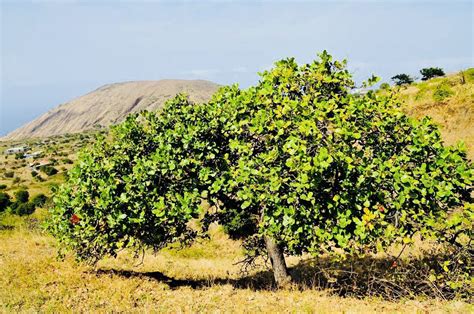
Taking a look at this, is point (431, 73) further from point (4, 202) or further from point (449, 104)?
point (4, 202)

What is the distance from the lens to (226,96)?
12.9m

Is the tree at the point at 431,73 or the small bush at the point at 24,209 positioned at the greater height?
the tree at the point at 431,73

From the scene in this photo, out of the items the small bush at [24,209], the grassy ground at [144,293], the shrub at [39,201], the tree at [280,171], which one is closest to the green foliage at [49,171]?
the shrub at [39,201]

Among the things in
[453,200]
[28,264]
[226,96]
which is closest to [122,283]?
[28,264]

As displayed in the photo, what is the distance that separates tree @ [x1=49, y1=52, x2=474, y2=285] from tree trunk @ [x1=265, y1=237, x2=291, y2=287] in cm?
8

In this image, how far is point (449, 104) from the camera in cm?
3991

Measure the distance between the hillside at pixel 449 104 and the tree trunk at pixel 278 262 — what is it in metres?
23.8

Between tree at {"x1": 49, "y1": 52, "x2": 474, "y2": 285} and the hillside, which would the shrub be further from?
the hillside

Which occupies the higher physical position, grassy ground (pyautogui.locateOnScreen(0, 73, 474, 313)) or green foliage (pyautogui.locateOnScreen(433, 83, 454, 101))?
green foliage (pyautogui.locateOnScreen(433, 83, 454, 101))

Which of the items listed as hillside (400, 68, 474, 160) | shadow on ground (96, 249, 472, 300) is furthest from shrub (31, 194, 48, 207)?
hillside (400, 68, 474, 160)

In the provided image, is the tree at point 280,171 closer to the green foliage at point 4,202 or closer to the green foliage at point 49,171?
the green foliage at point 4,202

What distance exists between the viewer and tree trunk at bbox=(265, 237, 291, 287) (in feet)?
46.5

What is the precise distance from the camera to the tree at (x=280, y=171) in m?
9.62

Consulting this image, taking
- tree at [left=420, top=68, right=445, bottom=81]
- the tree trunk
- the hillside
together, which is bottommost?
the tree trunk
